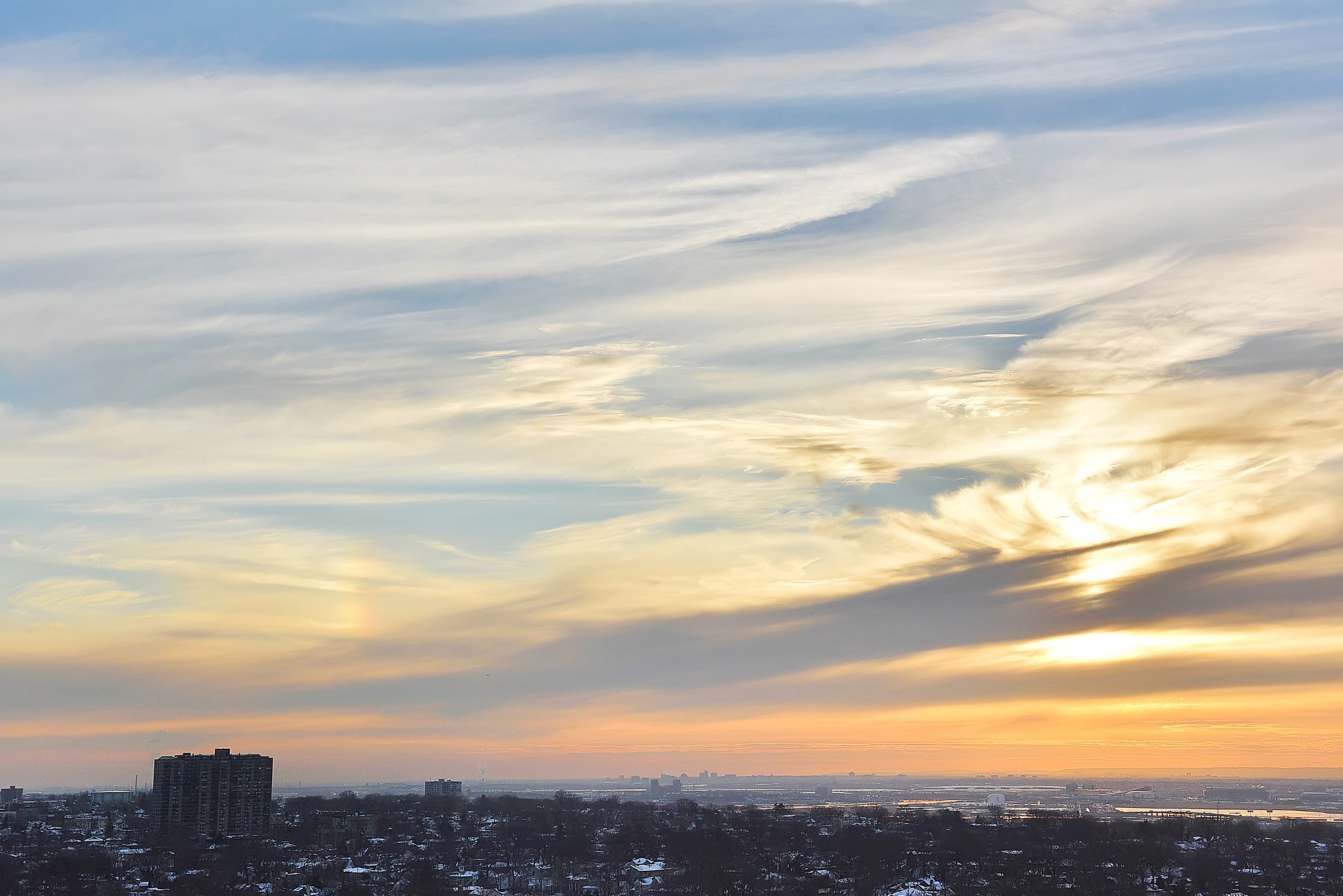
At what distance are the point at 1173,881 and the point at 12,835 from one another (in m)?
173

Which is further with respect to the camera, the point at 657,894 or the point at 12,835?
the point at 12,835

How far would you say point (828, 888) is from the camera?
151125 mm

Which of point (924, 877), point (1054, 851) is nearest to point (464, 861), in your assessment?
point (924, 877)

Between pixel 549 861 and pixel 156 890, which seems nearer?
pixel 156 890

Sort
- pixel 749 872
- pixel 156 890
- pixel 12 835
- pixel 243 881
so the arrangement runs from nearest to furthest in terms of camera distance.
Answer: pixel 156 890, pixel 243 881, pixel 749 872, pixel 12 835

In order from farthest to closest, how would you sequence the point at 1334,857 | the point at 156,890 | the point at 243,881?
the point at 1334,857
the point at 243,881
the point at 156,890

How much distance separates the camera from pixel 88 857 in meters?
160

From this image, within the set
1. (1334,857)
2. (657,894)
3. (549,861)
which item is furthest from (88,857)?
(1334,857)

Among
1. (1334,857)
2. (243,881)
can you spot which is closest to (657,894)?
(243,881)

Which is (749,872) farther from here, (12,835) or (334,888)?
(12,835)

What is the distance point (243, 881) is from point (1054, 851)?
11306 cm

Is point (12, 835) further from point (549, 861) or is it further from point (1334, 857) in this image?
point (1334, 857)

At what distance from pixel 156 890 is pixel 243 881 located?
11450 millimetres

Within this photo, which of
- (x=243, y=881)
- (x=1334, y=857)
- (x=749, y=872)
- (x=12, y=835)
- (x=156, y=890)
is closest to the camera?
(x=156, y=890)
